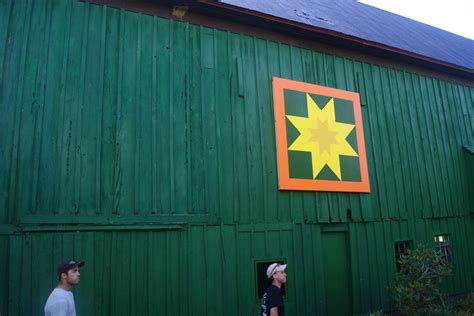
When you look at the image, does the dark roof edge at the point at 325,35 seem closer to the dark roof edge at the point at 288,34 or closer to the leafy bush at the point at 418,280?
the dark roof edge at the point at 288,34

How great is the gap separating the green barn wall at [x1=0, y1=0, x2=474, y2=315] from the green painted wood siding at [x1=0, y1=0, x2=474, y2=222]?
2cm

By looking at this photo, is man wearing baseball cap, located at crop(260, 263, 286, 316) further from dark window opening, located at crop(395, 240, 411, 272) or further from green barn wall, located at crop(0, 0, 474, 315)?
dark window opening, located at crop(395, 240, 411, 272)

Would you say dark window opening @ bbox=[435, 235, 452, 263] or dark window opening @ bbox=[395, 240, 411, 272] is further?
dark window opening @ bbox=[435, 235, 452, 263]

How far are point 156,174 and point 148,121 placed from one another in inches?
41.1

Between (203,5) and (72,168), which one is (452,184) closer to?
(203,5)

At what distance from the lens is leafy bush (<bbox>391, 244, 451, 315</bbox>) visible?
8.59 meters

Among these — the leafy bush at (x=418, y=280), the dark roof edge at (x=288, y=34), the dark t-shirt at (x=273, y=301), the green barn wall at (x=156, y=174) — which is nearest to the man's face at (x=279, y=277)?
the dark t-shirt at (x=273, y=301)

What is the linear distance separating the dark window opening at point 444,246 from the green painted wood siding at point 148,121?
1.46 metres

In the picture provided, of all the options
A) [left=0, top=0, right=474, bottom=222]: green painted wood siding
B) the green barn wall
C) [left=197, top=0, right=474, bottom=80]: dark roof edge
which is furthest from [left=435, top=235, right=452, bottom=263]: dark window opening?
[left=197, top=0, right=474, bottom=80]: dark roof edge

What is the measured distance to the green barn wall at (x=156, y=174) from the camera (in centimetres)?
689

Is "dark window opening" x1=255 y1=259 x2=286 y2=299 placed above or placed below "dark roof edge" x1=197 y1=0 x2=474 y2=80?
below

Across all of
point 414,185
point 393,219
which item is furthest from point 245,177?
point 414,185

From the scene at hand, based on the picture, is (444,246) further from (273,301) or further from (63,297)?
(63,297)

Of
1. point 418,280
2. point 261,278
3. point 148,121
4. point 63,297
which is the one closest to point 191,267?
point 261,278
